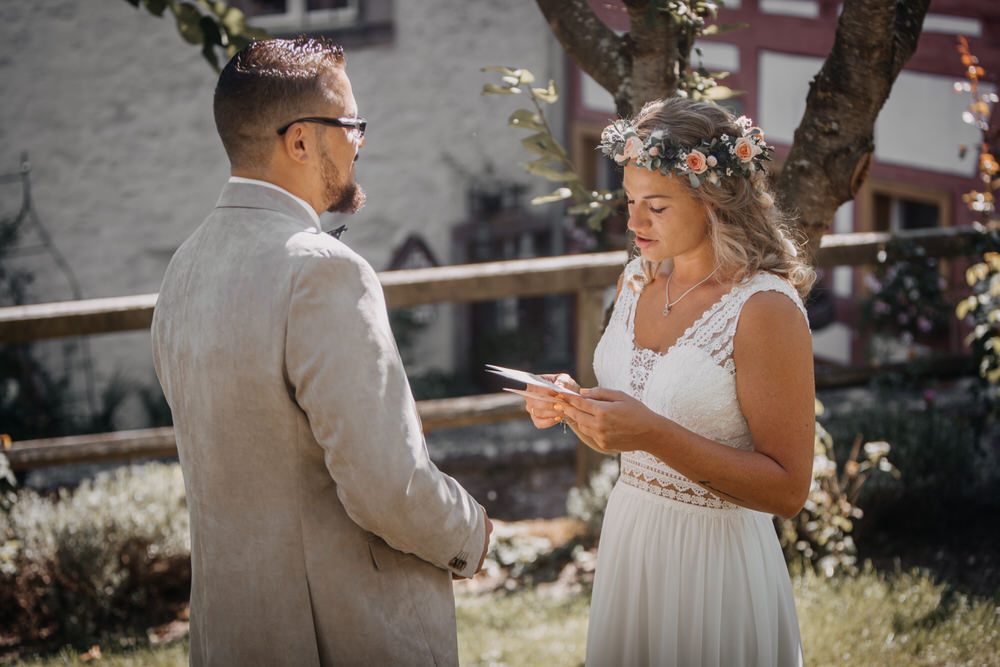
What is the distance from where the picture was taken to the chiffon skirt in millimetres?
2295

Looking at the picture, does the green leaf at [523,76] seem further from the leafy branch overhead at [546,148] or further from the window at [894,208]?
the window at [894,208]

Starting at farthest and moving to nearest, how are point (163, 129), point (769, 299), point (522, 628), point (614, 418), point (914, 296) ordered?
1. point (163, 129)
2. point (914, 296)
3. point (522, 628)
4. point (769, 299)
5. point (614, 418)

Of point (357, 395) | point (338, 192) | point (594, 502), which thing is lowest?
point (594, 502)

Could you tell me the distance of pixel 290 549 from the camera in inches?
73.1

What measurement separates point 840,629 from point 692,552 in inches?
50.9

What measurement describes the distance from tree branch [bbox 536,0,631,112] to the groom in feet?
4.06

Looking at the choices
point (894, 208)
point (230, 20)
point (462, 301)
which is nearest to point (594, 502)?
point (462, 301)

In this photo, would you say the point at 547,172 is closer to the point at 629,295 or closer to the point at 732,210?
the point at 629,295

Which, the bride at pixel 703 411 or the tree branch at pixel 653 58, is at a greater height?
the tree branch at pixel 653 58

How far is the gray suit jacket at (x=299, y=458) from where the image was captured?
1.74 meters

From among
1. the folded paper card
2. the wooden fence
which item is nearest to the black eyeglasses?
the folded paper card

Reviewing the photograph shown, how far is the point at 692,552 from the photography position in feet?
7.64

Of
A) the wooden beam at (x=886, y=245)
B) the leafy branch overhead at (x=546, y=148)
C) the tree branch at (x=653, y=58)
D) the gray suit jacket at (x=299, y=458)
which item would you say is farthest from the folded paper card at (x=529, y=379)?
the wooden beam at (x=886, y=245)

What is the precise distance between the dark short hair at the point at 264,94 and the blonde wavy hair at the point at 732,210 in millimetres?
860
